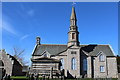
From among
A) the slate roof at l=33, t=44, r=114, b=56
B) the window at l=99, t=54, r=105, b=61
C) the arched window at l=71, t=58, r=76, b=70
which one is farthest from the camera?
the slate roof at l=33, t=44, r=114, b=56

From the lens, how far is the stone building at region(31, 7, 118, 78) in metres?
46.1

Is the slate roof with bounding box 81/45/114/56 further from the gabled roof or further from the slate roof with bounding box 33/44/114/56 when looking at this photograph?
the gabled roof

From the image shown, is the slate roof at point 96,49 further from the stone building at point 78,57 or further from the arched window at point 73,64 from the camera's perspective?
the arched window at point 73,64

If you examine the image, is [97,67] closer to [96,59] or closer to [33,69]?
[96,59]

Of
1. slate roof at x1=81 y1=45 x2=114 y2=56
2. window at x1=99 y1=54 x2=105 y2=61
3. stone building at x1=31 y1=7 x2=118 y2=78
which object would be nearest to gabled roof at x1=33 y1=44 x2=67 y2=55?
stone building at x1=31 y1=7 x2=118 y2=78

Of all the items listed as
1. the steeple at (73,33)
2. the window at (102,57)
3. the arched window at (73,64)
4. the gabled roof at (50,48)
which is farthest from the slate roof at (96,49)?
the gabled roof at (50,48)

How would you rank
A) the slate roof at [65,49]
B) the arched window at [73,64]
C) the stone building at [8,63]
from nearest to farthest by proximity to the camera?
the stone building at [8,63], the arched window at [73,64], the slate roof at [65,49]

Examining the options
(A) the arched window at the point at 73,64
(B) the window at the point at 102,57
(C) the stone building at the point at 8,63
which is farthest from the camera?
(B) the window at the point at 102,57

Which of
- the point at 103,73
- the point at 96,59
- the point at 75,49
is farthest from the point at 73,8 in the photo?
the point at 103,73

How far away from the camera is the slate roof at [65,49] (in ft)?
159

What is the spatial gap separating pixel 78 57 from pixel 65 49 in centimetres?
459

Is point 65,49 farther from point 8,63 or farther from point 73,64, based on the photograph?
point 8,63

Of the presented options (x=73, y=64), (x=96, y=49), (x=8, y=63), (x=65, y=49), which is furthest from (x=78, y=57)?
(x=8, y=63)

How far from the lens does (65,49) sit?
4888cm
